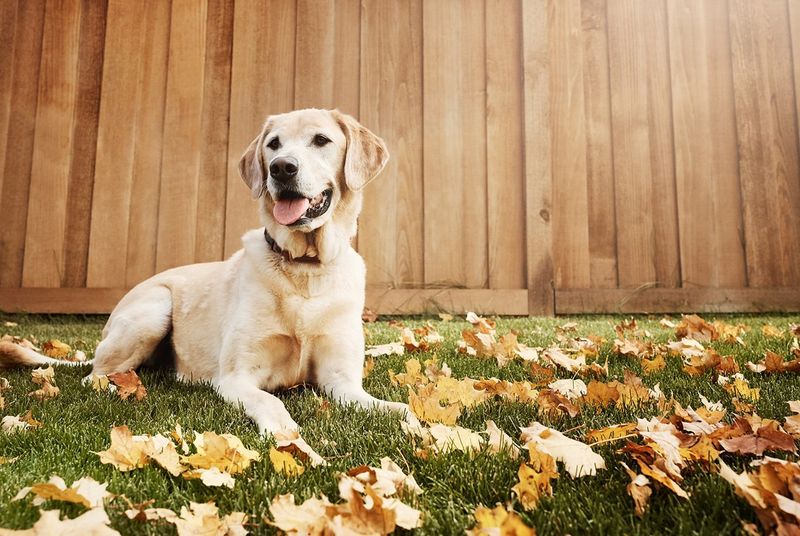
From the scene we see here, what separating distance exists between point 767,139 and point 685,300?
5.68 feet

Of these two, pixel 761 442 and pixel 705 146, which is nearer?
pixel 761 442

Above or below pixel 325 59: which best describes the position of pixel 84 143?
below

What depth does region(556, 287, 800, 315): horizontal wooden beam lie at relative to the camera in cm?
471

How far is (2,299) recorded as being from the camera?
456 cm

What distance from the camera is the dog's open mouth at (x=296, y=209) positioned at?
2.20 metres

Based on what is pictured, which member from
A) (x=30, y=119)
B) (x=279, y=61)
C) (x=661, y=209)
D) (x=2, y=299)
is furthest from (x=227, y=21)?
(x=661, y=209)

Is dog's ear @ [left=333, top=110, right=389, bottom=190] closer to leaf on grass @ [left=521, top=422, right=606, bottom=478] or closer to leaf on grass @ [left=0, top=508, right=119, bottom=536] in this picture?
leaf on grass @ [left=521, top=422, right=606, bottom=478]

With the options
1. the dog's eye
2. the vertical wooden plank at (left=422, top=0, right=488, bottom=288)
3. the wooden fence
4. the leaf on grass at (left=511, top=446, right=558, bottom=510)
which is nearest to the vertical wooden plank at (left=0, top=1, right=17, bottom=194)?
the wooden fence

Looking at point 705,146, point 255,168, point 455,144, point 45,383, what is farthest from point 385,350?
point 705,146

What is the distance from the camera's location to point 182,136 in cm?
484

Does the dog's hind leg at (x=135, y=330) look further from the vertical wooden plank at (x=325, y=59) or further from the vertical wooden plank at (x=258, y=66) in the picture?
the vertical wooden plank at (x=325, y=59)

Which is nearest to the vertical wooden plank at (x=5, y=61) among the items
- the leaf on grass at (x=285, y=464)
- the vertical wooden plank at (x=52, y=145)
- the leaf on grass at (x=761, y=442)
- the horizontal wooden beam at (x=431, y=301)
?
the vertical wooden plank at (x=52, y=145)

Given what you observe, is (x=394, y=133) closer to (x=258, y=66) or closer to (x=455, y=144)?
(x=455, y=144)

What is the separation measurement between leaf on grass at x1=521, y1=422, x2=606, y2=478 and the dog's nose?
4.85 feet
